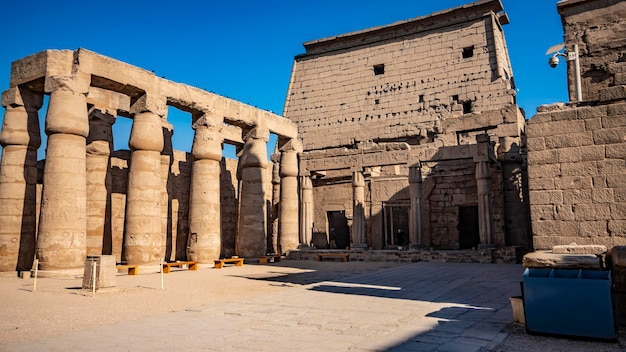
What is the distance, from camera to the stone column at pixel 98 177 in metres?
15.1

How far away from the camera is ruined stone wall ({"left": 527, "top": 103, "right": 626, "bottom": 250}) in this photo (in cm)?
618

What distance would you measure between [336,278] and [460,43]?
1689cm

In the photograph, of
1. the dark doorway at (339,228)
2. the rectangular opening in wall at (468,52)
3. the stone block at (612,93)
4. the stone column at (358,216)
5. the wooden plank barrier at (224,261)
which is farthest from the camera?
the dark doorway at (339,228)

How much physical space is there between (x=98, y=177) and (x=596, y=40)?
1454 cm

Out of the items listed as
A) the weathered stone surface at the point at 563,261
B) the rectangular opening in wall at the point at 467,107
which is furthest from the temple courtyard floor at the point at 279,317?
the rectangular opening in wall at the point at 467,107

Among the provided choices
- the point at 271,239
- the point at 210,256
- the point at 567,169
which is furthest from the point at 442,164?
the point at 567,169

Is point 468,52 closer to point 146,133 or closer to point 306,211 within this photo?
point 306,211

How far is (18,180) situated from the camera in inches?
525

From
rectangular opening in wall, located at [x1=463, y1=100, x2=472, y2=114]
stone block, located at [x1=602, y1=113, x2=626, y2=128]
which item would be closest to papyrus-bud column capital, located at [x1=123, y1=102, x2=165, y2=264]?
stone block, located at [x1=602, y1=113, x2=626, y2=128]

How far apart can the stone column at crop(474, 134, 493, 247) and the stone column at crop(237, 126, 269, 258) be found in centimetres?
803

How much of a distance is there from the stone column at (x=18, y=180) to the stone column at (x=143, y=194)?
2.72m

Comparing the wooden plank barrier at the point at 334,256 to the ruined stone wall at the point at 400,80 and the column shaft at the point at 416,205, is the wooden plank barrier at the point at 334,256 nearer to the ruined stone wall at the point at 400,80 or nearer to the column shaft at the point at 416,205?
the column shaft at the point at 416,205

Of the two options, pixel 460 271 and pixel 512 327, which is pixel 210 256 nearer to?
pixel 460 271

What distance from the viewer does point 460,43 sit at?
23094 millimetres
